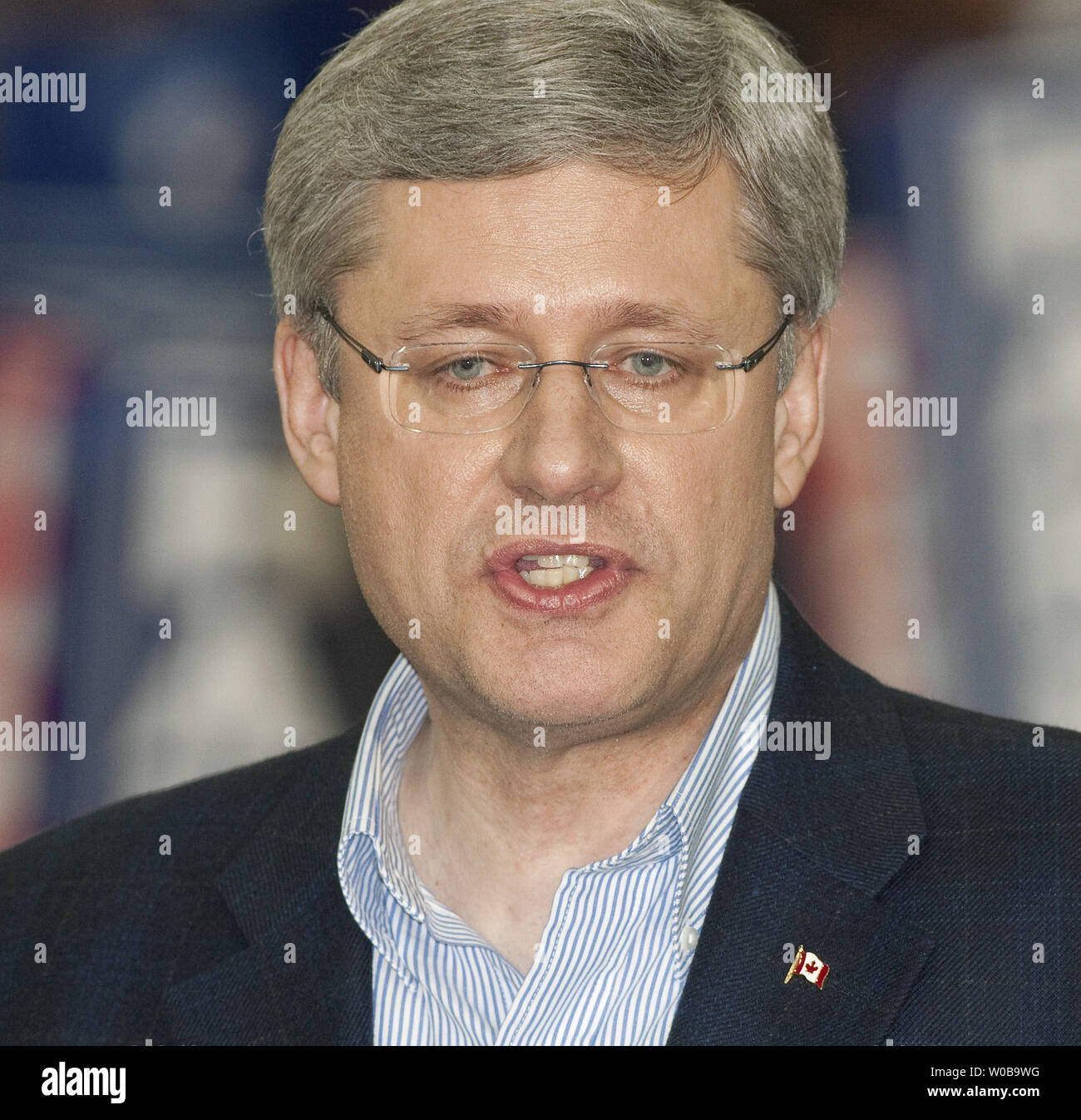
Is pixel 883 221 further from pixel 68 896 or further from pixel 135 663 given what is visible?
pixel 68 896

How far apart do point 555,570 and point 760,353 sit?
16.7 inches

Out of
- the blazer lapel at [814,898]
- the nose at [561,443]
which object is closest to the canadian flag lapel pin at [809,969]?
the blazer lapel at [814,898]

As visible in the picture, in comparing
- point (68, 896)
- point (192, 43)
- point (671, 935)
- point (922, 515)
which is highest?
point (192, 43)

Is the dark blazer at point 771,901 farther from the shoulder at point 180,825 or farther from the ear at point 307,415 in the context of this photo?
the ear at point 307,415

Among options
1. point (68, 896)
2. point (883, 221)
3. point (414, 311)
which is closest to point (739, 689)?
point (414, 311)

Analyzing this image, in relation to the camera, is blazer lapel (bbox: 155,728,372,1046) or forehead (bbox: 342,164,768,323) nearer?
forehead (bbox: 342,164,768,323)

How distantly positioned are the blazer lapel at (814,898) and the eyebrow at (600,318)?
1.75 feet

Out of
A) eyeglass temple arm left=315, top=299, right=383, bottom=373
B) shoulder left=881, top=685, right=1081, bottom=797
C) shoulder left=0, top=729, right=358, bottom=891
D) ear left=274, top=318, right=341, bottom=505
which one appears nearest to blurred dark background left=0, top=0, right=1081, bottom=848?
shoulder left=0, top=729, right=358, bottom=891

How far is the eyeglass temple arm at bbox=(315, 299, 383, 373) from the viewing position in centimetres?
208

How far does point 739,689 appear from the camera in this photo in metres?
2.15

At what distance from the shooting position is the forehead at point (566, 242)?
6.33 ft

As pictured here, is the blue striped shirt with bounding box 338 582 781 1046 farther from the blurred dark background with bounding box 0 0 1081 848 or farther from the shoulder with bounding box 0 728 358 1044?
the blurred dark background with bounding box 0 0 1081 848

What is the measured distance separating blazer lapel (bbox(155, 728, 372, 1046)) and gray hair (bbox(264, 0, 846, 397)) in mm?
692
